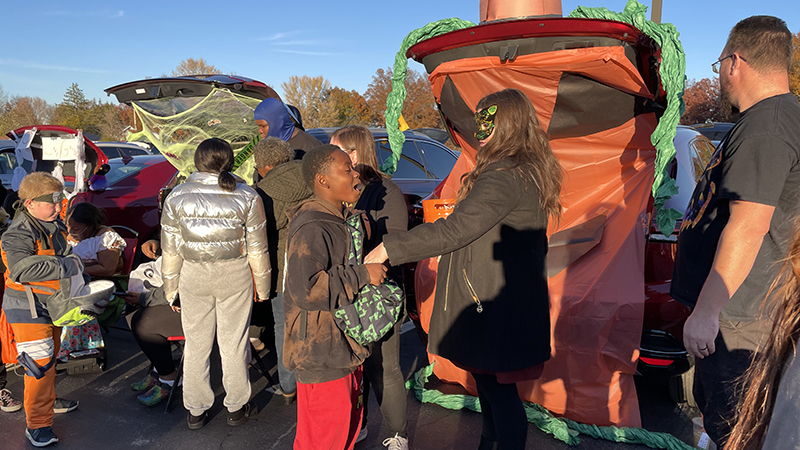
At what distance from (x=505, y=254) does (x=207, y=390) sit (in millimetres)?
2339

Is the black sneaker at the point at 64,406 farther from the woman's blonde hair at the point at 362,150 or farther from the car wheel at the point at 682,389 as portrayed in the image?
the car wheel at the point at 682,389

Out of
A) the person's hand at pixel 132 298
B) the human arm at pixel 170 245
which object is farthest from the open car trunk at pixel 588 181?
the person's hand at pixel 132 298

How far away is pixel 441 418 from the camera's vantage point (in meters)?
3.52

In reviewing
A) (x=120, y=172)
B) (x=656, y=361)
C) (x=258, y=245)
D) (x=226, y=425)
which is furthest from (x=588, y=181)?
(x=120, y=172)

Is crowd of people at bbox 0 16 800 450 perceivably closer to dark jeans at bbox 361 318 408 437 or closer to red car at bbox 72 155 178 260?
dark jeans at bbox 361 318 408 437

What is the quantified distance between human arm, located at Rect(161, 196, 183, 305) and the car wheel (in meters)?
3.43

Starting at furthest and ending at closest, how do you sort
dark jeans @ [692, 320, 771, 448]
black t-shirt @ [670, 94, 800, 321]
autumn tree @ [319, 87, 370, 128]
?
autumn tree @ [319, 87, 370, 128], dark jeans @ [692, 320, 771, 448], black t-shirt @ [670, 94, 800, 321]

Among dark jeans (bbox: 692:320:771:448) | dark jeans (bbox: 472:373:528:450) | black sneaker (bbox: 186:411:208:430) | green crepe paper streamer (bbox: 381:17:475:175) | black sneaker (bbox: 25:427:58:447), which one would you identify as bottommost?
black sneaker (bbox: 186:411:208:430)

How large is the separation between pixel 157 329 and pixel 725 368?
11.5 ft

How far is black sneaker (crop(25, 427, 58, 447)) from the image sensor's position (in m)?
3.23

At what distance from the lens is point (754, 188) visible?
5.76ft

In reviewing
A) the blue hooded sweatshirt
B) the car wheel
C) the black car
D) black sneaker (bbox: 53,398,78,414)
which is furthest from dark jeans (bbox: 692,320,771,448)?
black sneaker (bbox: 53,398,78,414)

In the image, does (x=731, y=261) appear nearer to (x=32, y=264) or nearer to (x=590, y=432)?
(x=590, y=432)

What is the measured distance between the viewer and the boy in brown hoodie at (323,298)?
2.14 metres
